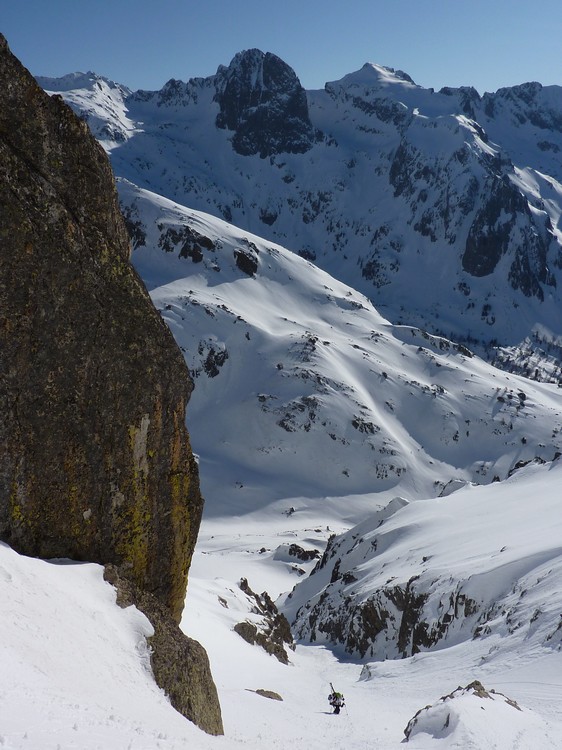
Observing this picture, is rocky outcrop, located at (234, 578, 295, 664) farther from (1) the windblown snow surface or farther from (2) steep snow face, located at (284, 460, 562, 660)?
(2) steep snow face, located at (284, 460, 562, 660)

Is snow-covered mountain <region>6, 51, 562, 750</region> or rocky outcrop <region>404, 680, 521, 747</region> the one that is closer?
snow-covered mountain <region>6, 51, 562, 750</region>

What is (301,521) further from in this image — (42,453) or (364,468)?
(42,453)

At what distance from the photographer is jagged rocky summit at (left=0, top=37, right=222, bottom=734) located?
58.6ft

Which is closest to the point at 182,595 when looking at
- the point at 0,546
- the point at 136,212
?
the point at 0,546

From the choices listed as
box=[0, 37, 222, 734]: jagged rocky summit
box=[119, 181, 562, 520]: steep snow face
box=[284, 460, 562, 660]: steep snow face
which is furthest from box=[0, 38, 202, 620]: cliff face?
box=[119, 181, 562, 520]: steep snow face

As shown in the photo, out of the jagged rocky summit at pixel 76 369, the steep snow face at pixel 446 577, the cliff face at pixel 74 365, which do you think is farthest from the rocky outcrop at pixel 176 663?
the steep snow face at pixel 446 577

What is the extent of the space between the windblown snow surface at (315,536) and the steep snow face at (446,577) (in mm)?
257

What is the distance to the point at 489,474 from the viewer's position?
14762cm

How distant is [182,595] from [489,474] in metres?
135

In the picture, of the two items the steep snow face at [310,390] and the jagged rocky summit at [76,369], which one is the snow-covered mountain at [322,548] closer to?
the steep snow face at [310,390]

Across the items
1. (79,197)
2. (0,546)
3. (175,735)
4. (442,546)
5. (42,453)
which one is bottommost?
(442,546)

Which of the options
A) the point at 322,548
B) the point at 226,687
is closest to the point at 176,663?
the point at 226,687

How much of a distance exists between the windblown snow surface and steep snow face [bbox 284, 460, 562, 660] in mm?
257

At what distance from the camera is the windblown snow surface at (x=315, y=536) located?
16109mm
